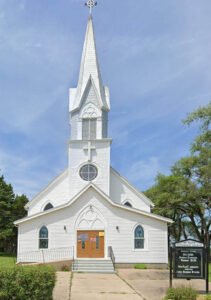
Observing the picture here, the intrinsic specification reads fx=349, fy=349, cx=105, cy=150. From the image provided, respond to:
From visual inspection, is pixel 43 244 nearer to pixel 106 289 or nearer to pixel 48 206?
pixel 48 206

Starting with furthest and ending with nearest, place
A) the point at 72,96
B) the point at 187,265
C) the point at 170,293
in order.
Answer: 1. the point at 72,96
2. the point at 187,265
3. the point at 170,293

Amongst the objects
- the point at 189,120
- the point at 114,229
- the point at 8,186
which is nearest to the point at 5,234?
the point at 8,186

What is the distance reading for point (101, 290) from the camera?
12680mm

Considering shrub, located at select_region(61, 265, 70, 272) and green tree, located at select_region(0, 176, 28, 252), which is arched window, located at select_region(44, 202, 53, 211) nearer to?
shrub, located at select_region(61, 265, 70, 272)

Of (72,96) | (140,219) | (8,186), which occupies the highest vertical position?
(72,96)

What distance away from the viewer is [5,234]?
3369cm

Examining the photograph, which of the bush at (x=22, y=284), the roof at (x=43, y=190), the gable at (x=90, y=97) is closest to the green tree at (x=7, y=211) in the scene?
the roof at (x=43, y=190)

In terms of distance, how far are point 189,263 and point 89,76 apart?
64.4 feet

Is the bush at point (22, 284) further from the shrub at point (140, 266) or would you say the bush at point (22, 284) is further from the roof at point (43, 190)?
the roof at point (43, 190)

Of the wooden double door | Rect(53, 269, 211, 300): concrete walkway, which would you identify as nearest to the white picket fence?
the wooden double door

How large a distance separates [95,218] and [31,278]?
544 inches

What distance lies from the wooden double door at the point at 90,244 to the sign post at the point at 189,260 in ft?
33.6

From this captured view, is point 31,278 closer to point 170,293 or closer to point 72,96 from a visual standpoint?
point 170,293

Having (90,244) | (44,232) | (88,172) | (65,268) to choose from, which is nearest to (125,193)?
(88,172)
